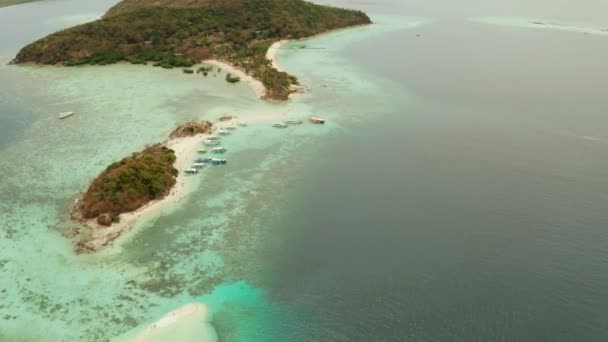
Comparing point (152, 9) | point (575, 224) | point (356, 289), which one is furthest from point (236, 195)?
point (152, 9)

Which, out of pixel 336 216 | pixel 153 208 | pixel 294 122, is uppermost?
pixel 294 122

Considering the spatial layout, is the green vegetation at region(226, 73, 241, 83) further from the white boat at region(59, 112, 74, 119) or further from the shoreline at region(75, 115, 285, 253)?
the white boat at region(59, 112, 74, 119)

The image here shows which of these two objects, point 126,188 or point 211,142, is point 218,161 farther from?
point 126,188

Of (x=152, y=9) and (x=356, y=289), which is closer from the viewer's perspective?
(x=356, y=289)

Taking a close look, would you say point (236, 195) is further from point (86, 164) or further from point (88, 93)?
point (88, 93)

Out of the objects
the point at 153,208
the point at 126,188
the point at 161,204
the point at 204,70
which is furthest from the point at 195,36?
the point at 153,208

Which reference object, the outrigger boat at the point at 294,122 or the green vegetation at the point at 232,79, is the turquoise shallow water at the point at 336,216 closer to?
the green vegetation at the point at 232,79
